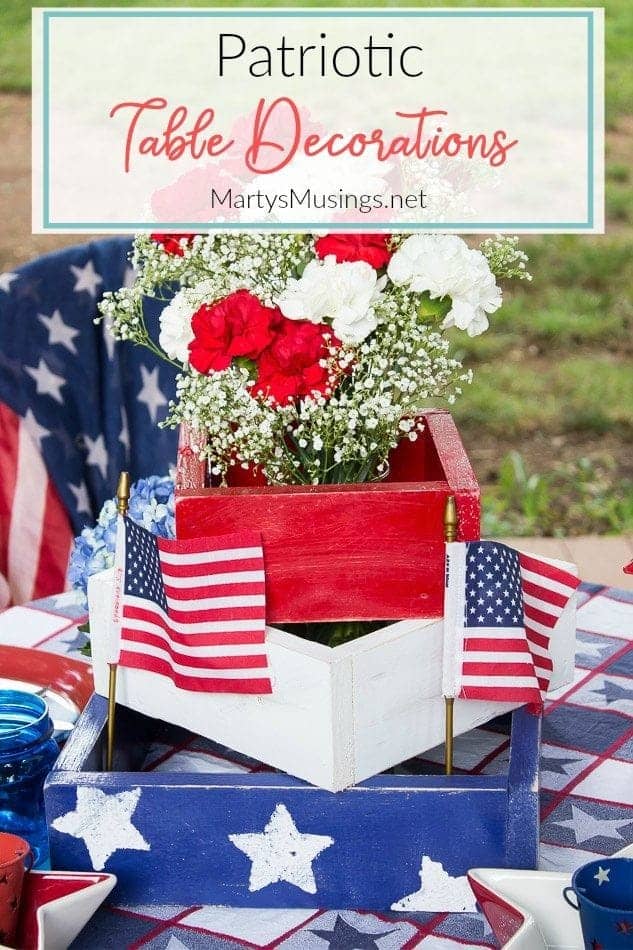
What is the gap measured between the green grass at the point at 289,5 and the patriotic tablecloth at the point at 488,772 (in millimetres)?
4761

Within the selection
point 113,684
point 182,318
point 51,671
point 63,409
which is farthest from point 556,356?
point 113,684

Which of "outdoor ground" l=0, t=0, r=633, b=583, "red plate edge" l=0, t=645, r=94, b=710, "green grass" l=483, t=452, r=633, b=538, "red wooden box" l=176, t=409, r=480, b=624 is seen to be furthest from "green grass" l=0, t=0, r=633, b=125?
"red wooden box" l=176, t=409, r=480, b=624

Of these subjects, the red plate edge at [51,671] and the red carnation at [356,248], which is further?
the red plate edge at [51,671]

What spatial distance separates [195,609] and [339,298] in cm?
33

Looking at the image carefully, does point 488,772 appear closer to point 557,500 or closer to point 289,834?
point 289,834

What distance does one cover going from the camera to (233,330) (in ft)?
3.93

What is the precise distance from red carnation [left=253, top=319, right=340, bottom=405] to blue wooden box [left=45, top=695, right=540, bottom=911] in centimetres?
36

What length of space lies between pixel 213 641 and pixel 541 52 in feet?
17.7

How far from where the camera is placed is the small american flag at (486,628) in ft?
3.89

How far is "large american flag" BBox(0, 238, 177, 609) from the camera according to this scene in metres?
2.36

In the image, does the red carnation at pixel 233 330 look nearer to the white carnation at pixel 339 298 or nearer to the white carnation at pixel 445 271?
the white carnation at pixel 339 298

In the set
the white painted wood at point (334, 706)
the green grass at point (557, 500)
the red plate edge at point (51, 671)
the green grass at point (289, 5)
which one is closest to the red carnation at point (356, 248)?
the white painted wood at point (334, 706)

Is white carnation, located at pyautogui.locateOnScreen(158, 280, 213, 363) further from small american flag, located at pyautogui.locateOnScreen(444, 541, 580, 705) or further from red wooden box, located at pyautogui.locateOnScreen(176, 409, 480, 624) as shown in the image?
small american flag, located at pyautogui.locateOnScreen(444, 541, 580, 705)

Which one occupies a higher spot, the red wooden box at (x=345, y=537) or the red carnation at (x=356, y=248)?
the red carnation at (x=356, y=248)
